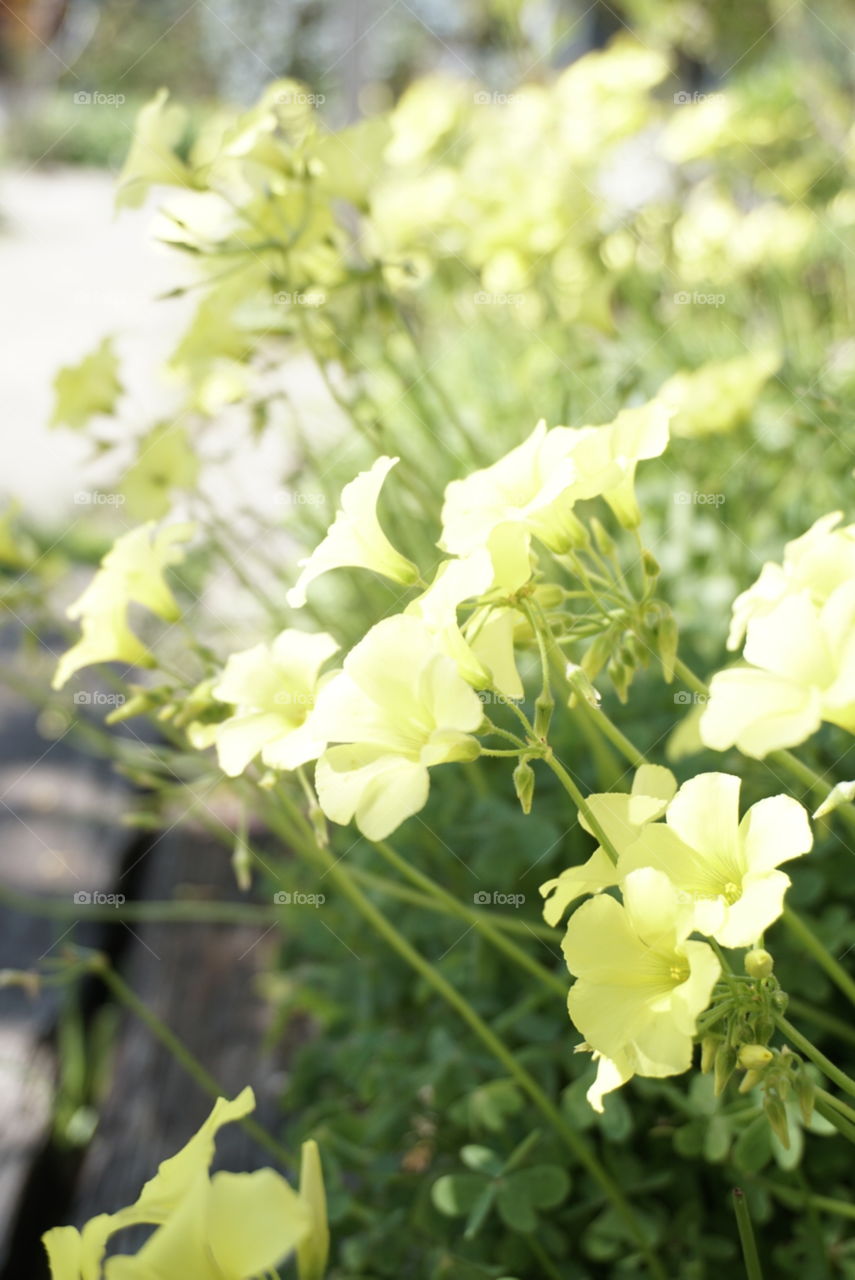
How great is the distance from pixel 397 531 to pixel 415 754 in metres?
0.92

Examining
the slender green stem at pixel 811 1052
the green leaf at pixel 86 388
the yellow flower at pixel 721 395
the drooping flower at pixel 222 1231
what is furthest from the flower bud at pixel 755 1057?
the yellow flower at pixel 721 395

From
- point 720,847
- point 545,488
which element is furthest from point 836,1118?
point 545,488

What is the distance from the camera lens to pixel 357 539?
0.85 m

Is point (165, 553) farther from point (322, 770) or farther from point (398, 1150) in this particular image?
point (398, 1150)

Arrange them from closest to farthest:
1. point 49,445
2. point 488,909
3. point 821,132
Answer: point 488,909
point 821,132
point 49,445

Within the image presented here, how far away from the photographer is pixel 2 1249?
4.77 feet

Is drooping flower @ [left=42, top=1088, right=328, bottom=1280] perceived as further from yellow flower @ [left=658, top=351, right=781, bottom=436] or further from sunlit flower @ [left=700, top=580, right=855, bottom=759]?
yellow flower @ [left=658, top=351, right=781, bottom=436]

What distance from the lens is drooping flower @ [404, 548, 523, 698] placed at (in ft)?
2.30

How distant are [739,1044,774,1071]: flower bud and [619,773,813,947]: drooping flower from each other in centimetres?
6

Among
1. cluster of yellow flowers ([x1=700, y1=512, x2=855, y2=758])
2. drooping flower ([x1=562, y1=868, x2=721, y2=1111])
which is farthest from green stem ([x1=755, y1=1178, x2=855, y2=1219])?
cluster of yellow flowers ([x1=700, y1=512, x2=855, y2=758])

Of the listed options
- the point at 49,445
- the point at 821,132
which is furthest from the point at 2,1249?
the point at 49,445

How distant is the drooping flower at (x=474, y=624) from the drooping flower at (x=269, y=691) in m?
0.12

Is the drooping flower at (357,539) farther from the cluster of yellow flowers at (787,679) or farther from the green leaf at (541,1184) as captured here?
the green leaf at (541,1184)

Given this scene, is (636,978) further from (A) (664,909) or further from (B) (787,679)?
(B) (787,679)
